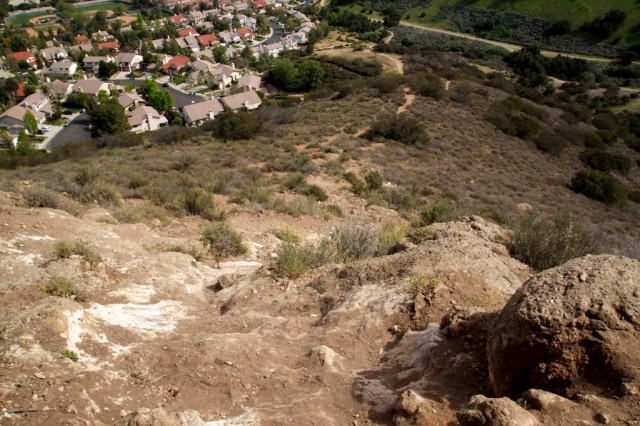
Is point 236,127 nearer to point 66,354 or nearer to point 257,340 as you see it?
point 257,340

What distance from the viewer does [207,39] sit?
80375 mm

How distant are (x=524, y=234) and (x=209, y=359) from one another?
20.0 feet

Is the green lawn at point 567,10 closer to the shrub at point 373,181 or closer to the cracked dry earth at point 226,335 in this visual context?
the shrub at point 373,181

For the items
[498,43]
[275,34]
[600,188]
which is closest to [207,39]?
[275,34]

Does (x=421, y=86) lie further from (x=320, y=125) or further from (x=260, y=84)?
(x=260, y=84)

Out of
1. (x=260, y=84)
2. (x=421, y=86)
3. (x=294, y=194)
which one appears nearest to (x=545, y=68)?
(x=421, y=86)

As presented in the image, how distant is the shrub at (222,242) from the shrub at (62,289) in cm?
306

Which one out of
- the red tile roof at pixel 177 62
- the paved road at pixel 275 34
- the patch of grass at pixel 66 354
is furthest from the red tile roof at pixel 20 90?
the patch of grass at pixel 66 354

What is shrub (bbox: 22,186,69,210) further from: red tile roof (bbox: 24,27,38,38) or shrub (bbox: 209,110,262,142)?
red tile roof (bbox: 24,27,38,38)

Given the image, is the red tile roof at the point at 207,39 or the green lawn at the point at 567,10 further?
the red tile roof at the point at 207,39

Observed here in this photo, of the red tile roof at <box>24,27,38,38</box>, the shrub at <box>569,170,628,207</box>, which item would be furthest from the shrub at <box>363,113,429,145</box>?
the red tile roof at <box>24,27,38,38</box>

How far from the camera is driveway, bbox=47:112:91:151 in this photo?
42.3 meters

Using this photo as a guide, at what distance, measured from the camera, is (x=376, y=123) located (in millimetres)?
23172

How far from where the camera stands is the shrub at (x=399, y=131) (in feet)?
73.3
